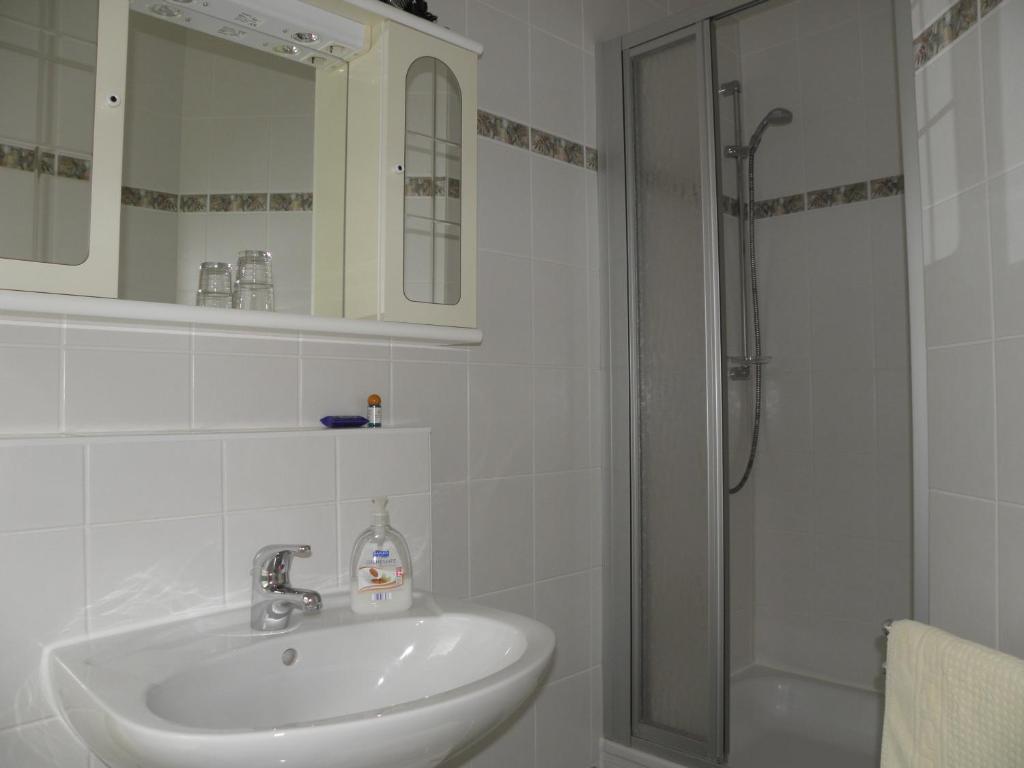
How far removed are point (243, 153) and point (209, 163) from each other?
7 cm

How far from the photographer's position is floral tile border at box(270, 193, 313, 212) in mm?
1282

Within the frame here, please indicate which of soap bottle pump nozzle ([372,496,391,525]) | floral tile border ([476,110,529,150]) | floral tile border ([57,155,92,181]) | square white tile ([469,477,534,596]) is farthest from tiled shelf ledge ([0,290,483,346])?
floral tile border ([476,110,529,150])

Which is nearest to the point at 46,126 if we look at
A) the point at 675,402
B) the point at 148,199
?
the point at 148,199

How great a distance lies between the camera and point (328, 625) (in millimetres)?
1148

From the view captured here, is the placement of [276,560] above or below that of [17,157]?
below

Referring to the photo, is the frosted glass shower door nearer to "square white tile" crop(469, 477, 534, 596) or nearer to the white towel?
"square white tile" crop(469, 477, 534, 596)

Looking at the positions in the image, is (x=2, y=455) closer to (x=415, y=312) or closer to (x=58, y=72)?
(x=58, y=72)

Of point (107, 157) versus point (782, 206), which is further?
point (782, 206)

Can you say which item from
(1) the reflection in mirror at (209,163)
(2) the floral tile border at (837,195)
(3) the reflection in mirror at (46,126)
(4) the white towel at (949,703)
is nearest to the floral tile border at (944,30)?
(2) the floral tile border at (837,195)

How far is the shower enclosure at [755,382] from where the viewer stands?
1.73 metres

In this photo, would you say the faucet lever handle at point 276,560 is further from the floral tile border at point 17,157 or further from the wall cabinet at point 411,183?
the floral tile border at point 17,157

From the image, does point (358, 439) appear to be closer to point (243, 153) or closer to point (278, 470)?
point (278, 470)

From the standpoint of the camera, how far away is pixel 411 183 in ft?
4.43

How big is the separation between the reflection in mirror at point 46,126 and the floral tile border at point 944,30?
1.31m
